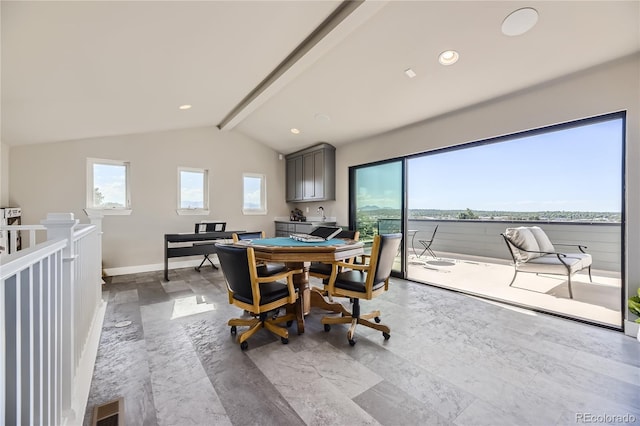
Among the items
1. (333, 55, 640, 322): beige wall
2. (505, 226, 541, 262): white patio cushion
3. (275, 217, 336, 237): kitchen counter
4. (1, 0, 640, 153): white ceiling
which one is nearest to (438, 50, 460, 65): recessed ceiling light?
(1, 0, 640, 153): white ceiling

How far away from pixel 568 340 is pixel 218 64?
4248 mm

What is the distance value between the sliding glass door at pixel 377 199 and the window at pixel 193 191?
119 inches

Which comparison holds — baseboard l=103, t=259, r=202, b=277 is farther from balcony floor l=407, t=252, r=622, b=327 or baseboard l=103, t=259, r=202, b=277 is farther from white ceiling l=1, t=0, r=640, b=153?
balcony floor l=407, t=252, r=622, b=327

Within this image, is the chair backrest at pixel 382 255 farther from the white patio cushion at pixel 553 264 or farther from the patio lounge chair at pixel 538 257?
the white patio cushion at pixel 553 264

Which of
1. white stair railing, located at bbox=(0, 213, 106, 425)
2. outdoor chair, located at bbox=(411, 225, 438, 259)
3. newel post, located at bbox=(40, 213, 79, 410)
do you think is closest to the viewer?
white stair railing, located at bbox=(0, 213, 106, 425)

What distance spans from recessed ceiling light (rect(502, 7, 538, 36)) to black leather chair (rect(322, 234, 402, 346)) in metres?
1.94

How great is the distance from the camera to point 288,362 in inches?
80.4

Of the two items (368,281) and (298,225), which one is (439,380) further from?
(298,225)

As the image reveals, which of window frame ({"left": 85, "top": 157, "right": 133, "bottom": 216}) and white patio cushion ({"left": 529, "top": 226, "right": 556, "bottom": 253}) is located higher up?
window frame ({"left": 85, "top": 157, "right": 133, "bottom": 216})

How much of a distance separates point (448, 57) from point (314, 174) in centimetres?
342

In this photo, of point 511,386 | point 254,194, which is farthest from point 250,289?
point 254,194

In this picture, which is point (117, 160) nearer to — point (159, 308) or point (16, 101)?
point (16, 101)

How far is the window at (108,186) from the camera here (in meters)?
4.60

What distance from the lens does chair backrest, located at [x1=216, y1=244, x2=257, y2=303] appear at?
2127mm
